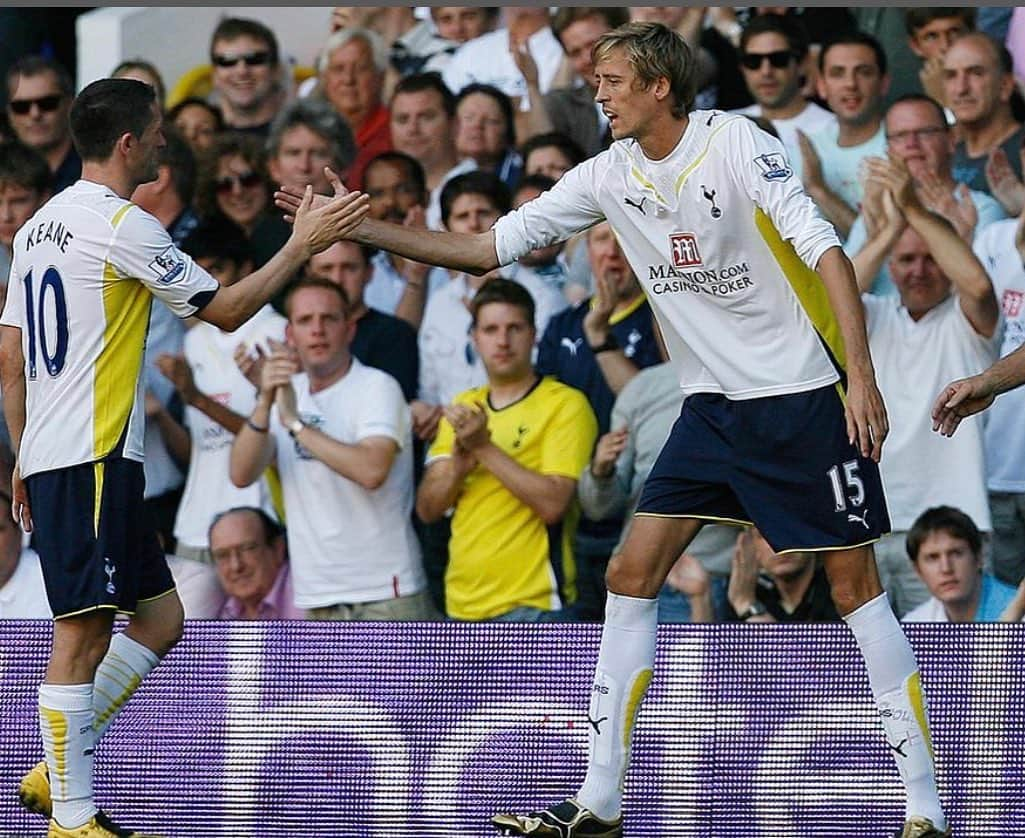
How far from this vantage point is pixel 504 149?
1030 cm

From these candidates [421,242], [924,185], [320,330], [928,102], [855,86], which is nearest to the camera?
[421,242]

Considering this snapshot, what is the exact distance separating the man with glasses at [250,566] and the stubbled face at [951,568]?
2918mm

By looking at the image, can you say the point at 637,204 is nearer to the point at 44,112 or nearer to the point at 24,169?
the point at 24,169

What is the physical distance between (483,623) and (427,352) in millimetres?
2571

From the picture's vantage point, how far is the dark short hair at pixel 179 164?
10.2m

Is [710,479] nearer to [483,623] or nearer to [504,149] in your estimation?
[483,623]

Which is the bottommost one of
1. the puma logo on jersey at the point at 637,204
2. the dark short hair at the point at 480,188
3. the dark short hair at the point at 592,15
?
the puma logo on jersey at the point at 637,204

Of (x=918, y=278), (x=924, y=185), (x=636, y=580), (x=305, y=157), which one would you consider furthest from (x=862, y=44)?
(x=636, y=580)

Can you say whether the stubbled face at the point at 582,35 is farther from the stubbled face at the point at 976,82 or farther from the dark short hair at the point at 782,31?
the stubbled face at the point at 976,82

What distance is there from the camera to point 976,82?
30.7ft

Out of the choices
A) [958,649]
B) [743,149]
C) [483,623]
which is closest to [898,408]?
[958,649]

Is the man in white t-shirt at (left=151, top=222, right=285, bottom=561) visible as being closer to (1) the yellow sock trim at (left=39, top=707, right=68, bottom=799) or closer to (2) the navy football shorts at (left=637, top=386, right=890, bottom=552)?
(1) the yellow sock trim at (left=39, top=707, right=68, bottom=799)

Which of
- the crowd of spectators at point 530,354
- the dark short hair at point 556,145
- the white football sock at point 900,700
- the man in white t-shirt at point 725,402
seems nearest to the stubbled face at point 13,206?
the crowd of spectators at point 530,354

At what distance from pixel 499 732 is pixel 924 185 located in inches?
145
